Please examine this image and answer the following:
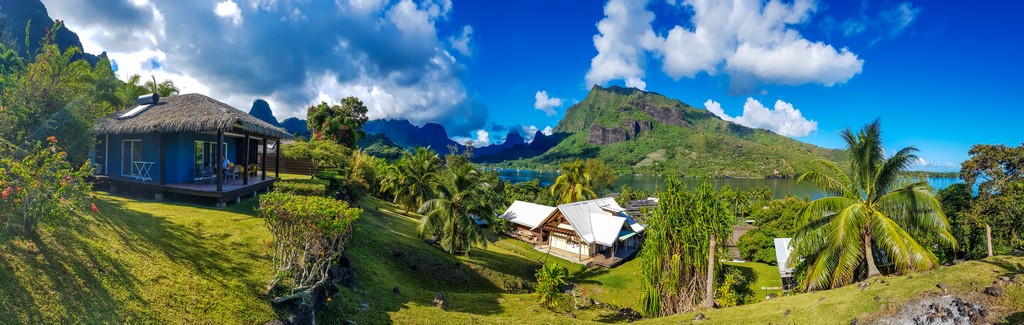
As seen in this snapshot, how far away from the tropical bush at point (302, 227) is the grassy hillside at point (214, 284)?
740 millimetres

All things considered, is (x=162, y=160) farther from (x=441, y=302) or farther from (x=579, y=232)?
(x=579, y=232)

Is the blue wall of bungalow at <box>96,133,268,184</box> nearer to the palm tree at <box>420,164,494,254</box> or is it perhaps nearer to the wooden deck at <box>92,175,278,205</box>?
the wooden deck at <box>92,175,278,205</box>

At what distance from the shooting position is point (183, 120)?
1340 centimetres

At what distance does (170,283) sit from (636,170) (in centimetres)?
18803

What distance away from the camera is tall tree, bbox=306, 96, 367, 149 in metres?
35.1

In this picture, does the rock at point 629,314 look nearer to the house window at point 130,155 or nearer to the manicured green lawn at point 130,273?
the manicured green lawn at point 130,273

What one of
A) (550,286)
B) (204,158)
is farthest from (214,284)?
(204,158)

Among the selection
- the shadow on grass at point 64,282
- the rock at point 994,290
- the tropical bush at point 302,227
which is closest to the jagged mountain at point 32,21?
the shadow on grass at point 64,282

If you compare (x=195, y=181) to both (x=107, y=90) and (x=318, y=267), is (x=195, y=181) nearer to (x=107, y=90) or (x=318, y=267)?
(x=318, y=267)

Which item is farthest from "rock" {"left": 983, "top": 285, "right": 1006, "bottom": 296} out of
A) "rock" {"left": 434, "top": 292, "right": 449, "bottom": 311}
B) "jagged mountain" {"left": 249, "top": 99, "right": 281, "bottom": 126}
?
"jagged mountain" {"left": 249, "top": 99, "right": 281, "bottom": 126}

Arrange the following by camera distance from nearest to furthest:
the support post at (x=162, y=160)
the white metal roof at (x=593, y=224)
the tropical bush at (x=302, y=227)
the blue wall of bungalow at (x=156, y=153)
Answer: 1. the tropical bush at (x=302, y=227)
2. the support post at (x=162, y=160)
3. the blue wall of bungalow at (x=156, y=153)
4. the white metal roof at (x=593, y=224)

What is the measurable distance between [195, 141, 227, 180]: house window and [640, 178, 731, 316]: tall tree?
16.4m

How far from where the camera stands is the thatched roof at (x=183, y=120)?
13.3 meters

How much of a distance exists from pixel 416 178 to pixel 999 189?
2783cm
